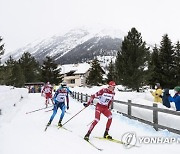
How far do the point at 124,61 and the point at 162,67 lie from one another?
30.2ft

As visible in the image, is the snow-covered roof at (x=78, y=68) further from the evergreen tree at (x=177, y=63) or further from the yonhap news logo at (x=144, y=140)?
the yonhap news logo at (x=144, y=140)

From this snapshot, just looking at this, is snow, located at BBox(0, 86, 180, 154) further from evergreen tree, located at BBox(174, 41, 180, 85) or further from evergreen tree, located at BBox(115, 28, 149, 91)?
evergreen tree, located at BBox(174, 41, 180, 85)

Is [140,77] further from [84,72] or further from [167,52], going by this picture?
[84,72]

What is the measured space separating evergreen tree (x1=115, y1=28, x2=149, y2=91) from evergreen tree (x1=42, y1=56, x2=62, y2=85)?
128 ft

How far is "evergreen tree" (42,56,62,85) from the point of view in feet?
238

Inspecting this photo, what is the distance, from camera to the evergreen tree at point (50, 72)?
238 feet

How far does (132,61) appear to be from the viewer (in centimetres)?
3634

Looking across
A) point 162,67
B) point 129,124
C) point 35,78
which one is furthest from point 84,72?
point 129,124

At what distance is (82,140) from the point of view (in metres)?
7.83

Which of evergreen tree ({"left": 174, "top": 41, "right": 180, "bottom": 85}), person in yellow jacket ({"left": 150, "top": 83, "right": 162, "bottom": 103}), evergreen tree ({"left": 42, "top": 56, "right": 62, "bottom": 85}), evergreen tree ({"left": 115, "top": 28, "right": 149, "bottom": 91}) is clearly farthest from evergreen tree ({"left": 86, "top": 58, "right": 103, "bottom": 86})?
person in yellow jacket ({"left": 150, "top": 83, "right": 162, "bottom": 103})

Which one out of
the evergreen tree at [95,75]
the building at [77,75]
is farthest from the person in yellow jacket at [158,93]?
the building at [77,75]

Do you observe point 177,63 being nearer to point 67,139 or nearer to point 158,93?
point 158,93

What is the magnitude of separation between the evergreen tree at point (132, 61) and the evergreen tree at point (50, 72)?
3898 cm

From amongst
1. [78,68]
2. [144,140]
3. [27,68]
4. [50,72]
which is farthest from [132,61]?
[78,68]
